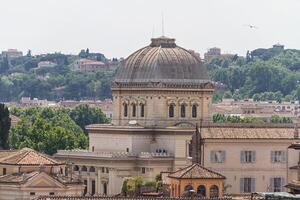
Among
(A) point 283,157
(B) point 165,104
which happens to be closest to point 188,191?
(A) point 283,157

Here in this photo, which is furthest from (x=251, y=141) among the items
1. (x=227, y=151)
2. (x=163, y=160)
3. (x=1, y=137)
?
(x=1, y=137)

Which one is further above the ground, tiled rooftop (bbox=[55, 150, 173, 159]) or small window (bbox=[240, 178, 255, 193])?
tiled rooftop (bbox=[55, 150, 173, 159])

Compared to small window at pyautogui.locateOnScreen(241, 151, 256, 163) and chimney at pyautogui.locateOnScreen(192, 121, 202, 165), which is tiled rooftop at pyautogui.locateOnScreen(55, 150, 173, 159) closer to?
small window at pyautogui.locateOnScreen(241, 151, 256, 163)

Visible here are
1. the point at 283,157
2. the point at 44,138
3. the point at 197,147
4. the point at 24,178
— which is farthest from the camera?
the point at 44,138

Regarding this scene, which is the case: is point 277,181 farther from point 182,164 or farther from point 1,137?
point 1,137

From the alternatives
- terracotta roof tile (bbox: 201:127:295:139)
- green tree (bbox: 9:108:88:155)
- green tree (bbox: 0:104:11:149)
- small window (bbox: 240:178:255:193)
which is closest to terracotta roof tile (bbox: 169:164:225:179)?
terracotta roof tile (bbox: 201:127:295:139)

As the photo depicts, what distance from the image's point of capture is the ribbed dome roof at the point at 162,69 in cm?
11325

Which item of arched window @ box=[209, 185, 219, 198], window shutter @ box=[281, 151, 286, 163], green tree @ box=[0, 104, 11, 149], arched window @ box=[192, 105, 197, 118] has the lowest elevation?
arched window @ box=[209, 185, 219, 198]

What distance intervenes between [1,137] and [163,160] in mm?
15424

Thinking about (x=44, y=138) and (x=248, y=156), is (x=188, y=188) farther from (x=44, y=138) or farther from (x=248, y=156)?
(x=44, y=138)

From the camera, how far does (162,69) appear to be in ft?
371

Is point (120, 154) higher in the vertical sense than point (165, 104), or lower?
lower

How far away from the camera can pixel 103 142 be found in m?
112

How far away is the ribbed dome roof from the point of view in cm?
11325
